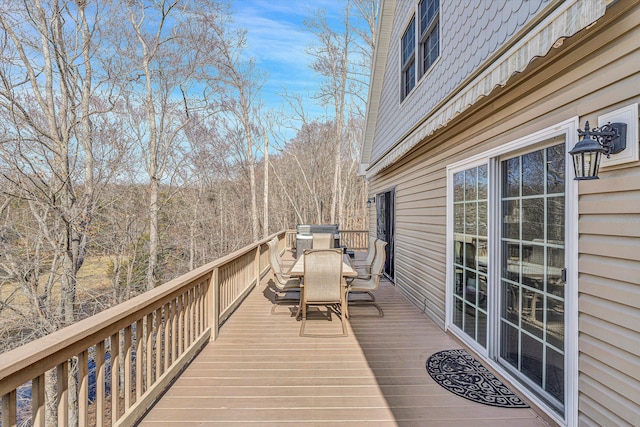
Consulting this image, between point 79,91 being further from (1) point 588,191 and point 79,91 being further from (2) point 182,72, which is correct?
(1) point 588,191

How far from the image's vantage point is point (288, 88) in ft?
50.7

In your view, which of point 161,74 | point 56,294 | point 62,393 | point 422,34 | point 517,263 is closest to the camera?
point 62,393

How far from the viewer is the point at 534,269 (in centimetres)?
245

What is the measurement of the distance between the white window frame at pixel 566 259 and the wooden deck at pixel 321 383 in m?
0.32

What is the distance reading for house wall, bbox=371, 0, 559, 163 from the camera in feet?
8.31

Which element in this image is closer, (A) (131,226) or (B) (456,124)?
(B) (456,124)

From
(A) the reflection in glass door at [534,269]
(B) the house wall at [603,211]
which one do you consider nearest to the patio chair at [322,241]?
(A) the reflection in glass door at [534,269]

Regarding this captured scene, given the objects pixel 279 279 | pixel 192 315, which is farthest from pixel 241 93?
pixel 192 315

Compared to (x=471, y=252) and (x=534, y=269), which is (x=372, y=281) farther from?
(x=534, y=269)

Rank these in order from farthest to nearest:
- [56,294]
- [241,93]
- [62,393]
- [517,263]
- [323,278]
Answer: [241,93]
[56,294]
[323,278]
[517,263]
[62,393]

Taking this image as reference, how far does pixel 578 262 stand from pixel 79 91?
8.65 m

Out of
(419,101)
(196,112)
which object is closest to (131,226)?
(196,112)

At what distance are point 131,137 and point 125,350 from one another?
7789 millimetres

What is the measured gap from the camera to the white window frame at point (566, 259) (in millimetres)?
1985
